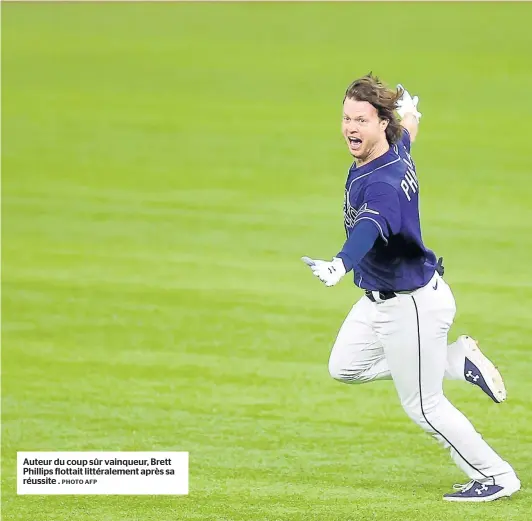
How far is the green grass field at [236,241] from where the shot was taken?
24.1 ft

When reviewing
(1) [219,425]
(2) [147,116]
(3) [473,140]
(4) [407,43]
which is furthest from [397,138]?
(4) [407,43]

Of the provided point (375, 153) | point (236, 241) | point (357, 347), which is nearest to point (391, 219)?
point (375, 153)

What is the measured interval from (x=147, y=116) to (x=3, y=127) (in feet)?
5.93

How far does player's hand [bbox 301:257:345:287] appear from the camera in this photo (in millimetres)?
5527

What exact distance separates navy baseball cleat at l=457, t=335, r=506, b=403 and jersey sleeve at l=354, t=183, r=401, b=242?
0.97 meters

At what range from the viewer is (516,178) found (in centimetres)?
1396

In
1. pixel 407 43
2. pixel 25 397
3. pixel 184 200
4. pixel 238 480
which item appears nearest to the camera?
pixel 238 480

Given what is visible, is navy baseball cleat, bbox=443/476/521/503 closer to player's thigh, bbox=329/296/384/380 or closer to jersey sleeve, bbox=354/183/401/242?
player's thigh, bbox=329/296/384/380

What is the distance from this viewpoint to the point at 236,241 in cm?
1209

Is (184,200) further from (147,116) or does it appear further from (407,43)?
(407,43)
